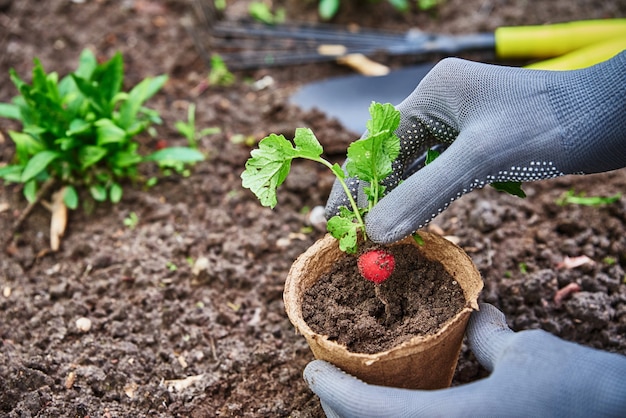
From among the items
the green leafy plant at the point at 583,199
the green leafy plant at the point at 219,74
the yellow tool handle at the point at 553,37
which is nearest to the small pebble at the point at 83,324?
the green leafy plant at the point at 219,74

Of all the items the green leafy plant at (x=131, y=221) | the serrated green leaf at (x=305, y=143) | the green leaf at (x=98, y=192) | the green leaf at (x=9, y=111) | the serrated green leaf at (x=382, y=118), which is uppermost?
the serrated green leaf at (x=382, y=118)

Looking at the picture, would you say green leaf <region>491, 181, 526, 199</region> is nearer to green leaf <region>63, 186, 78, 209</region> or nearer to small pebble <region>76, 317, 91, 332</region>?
small pebble <region>76, 317, 91, 332</region>

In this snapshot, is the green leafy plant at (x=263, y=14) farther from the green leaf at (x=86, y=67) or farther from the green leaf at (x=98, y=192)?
the green leaf at (x=98, y=192)

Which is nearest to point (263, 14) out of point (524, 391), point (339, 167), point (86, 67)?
point (86, 67)

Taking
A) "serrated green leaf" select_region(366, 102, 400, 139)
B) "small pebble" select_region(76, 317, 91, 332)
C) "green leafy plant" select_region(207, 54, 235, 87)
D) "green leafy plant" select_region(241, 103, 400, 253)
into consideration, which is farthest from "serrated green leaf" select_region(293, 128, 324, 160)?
"green leafy plant" select_region(207, 54, 235, 87)

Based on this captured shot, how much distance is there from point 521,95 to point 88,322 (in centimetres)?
140

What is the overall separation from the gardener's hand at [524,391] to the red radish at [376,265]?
0.79 feet

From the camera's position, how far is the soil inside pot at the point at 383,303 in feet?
4.99

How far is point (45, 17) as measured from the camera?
11.0 ft

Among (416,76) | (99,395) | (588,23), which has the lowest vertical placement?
(99,395)

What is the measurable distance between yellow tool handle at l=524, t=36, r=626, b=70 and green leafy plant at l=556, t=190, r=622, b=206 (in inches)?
18.8

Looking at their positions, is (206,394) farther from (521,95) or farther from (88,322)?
(521,95)

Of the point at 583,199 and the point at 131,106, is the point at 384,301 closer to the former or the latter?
the point at 583,199

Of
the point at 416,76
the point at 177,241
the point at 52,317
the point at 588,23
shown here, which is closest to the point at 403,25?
the point at 416,76
